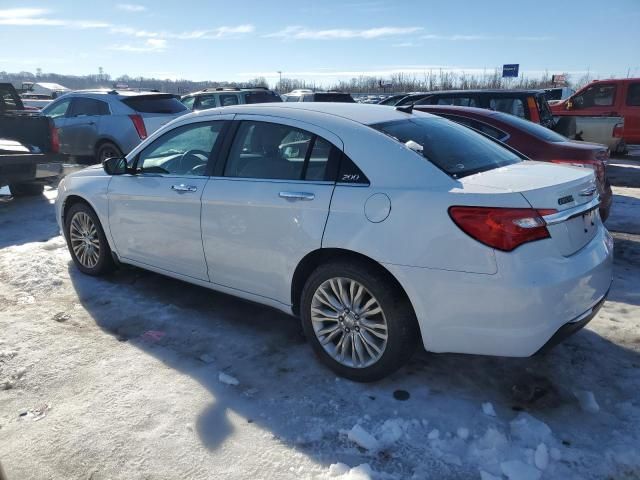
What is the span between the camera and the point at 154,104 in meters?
11.0

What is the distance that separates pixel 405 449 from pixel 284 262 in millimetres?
1373

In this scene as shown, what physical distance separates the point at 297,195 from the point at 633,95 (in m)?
14.7

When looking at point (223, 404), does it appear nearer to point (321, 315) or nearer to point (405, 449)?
point (321, 315)

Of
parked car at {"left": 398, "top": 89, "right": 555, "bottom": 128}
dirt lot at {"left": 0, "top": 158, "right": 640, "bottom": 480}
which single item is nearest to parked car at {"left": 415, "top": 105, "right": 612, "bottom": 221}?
dirt lot at {"left": 0, "top": 158, "right": 640, "bottom": 480}

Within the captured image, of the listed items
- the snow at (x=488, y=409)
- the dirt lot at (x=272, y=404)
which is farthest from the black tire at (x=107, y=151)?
the snow at (x=488, y=409)

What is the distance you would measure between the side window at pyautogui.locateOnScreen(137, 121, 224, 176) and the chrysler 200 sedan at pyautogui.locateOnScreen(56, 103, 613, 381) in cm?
2

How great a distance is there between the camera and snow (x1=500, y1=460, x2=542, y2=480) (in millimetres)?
2387

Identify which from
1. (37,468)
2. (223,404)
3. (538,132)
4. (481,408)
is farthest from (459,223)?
(538,132)

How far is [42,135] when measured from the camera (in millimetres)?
9008

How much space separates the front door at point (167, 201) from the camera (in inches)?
155

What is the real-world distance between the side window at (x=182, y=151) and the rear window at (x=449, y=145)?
138 centimetres

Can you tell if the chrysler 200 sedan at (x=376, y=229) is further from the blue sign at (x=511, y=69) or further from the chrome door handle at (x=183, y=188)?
the blue sign at (x=511, y=69)

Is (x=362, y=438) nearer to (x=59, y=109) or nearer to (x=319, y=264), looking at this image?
(x=319, y=264)

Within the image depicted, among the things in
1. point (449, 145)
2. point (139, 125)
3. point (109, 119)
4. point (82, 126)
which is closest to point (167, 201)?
point (449, 145)
